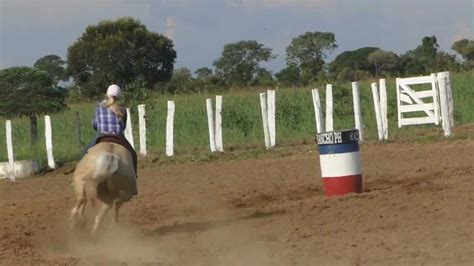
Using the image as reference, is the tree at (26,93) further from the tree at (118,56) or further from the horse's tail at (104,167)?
the horse's tail at (104,167)

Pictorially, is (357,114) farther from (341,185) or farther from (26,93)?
(26,93)

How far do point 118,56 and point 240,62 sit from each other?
39.0 ft

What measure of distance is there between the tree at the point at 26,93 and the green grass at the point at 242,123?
6.47m

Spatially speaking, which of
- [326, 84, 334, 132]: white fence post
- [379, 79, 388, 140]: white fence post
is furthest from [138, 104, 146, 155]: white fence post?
[379, 79, 388, 140]: white fence post

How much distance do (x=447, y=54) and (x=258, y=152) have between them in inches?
1130

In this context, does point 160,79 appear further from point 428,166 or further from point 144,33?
point 428,166

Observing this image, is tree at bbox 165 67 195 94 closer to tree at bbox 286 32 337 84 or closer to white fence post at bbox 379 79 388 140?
tree at bbox 286 32 337 84

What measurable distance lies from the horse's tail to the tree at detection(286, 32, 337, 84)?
40520 mm

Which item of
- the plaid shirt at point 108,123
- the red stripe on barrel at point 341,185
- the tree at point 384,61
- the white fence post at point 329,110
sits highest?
the tree at point 384,61

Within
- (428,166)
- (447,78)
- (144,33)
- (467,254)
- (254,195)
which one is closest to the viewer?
(467,254)

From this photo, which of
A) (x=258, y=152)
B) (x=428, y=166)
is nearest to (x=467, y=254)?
(x=428, y=166)

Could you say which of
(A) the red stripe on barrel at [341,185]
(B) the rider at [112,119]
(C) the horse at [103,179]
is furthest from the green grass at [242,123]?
(C) the horse at [103,179]

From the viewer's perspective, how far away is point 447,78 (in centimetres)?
2177

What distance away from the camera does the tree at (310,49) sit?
53.0 m
